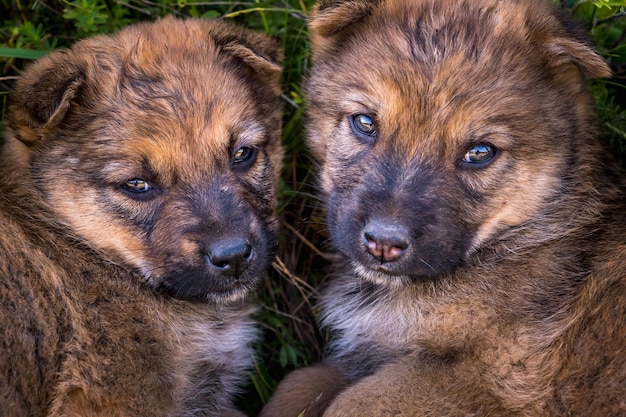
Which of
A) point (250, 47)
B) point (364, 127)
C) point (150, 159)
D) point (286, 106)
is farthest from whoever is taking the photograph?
point (286, 106)

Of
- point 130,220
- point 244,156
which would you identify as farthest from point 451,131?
point 130,220

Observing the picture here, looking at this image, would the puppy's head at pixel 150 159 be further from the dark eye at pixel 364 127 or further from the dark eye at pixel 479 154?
the dark eye at pixel 479 154

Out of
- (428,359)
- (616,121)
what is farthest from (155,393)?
(616,121)

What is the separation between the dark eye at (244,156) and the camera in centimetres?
384

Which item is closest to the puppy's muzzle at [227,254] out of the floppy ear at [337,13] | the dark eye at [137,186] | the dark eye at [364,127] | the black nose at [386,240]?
the dark eye at [137,186]

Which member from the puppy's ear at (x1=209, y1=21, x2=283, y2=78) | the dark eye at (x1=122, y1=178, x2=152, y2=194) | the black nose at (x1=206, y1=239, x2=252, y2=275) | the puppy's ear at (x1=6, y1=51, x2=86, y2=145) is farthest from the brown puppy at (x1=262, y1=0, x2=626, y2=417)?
the puppy's ear at (x1=6, y1=51, x2=86, y2=145)

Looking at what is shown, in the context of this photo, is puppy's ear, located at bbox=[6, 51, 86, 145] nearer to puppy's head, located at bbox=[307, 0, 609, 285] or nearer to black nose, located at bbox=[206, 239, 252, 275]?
black nose, located at bbox=[206, 239, 252, 275]

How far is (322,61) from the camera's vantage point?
4.05 m

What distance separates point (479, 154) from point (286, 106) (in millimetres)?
1799

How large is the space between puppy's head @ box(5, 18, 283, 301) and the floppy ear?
0.54 m

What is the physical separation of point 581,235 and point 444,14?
123 cm

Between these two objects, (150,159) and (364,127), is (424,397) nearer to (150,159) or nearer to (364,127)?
(364,127)

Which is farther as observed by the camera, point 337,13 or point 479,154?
point 337,13

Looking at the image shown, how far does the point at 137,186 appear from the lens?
3.62 metres
